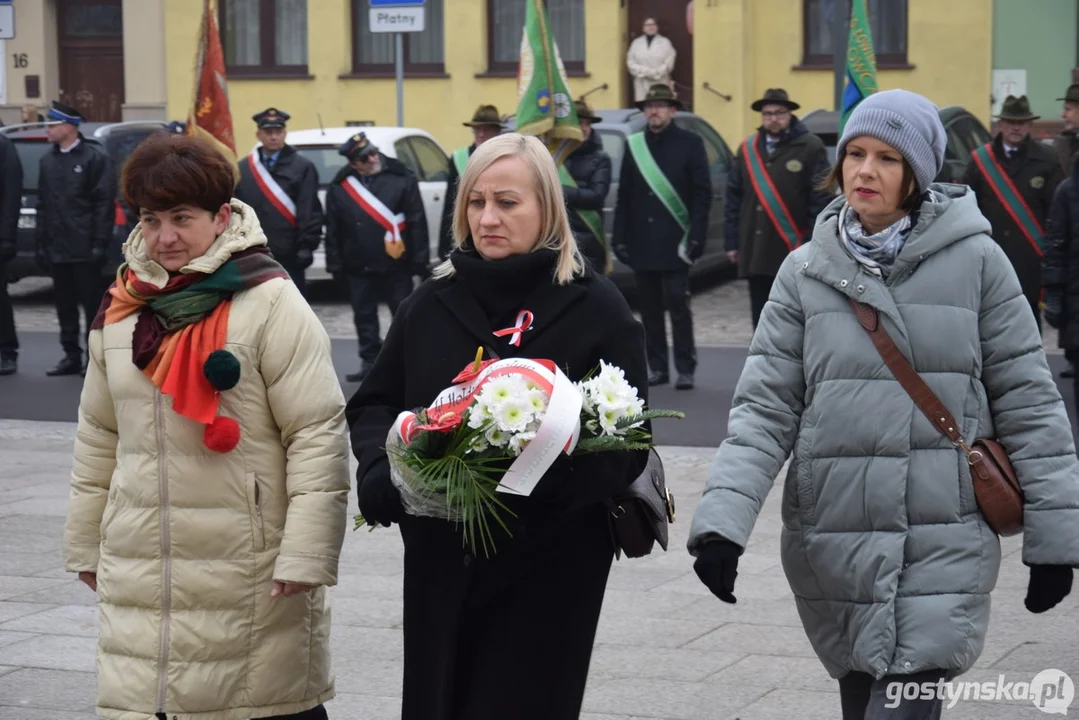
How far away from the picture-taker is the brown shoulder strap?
3.98 meters

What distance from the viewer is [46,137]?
58.4ft

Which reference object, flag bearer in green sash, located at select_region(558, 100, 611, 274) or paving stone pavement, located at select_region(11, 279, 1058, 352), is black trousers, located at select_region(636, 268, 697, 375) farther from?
paving stone pavement, located at select_region(11, 279, 1058, 352)

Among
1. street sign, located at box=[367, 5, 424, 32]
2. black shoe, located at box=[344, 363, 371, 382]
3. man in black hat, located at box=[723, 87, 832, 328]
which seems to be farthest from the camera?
street sign, located at box=[367, 5, 424, 32]

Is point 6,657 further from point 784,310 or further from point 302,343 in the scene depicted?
point 784,310

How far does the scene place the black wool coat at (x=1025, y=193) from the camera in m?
12.3

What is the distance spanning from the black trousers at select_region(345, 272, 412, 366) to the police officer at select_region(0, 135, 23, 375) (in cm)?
254

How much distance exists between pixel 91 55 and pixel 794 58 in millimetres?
11130

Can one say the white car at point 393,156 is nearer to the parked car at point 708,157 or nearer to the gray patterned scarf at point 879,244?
the parked car at point 708,157

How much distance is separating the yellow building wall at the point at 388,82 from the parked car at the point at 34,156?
23.5ft

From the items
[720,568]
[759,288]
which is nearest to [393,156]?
[759,288]

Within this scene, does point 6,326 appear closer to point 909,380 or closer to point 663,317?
point 663,317

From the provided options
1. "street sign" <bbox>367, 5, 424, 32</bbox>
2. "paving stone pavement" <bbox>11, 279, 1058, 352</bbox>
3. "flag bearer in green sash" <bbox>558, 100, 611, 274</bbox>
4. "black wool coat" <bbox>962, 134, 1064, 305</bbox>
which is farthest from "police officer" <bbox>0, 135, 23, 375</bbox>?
"black wool coat" <bbox>962, 134, 1064, 305</bbox>

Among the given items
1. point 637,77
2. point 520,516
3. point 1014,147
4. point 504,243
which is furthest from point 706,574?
point 637,77

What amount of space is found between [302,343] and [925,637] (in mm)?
1564
